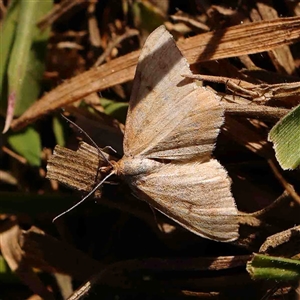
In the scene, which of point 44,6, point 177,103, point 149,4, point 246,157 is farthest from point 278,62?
point 44,6

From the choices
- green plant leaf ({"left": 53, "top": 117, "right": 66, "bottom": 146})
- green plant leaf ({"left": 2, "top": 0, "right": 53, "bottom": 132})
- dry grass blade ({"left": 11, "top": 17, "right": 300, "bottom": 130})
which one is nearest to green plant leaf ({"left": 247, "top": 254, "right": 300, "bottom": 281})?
dry grass blade ({"left": 11, "top": 17, "right": 300, "bottom": 130})

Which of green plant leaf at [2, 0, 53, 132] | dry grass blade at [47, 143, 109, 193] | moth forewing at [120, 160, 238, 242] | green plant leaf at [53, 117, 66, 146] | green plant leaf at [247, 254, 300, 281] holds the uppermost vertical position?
green plant leaf at [2, 0, 53, 132]

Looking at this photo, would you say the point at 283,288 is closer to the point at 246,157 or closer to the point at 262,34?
the point at 246,157

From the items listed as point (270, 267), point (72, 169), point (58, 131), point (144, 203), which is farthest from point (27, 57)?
point (270, 267)

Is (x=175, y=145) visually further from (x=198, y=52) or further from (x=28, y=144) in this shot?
(x=28, y=144)

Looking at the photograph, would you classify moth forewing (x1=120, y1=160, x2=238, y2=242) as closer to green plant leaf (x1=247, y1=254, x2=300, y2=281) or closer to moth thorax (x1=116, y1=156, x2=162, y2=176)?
moth thorax (x1=116, y1=156, x2=162, y2=176)

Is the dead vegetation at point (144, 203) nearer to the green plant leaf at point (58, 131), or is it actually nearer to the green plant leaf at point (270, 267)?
the green plant leaf at point (58, 131)
